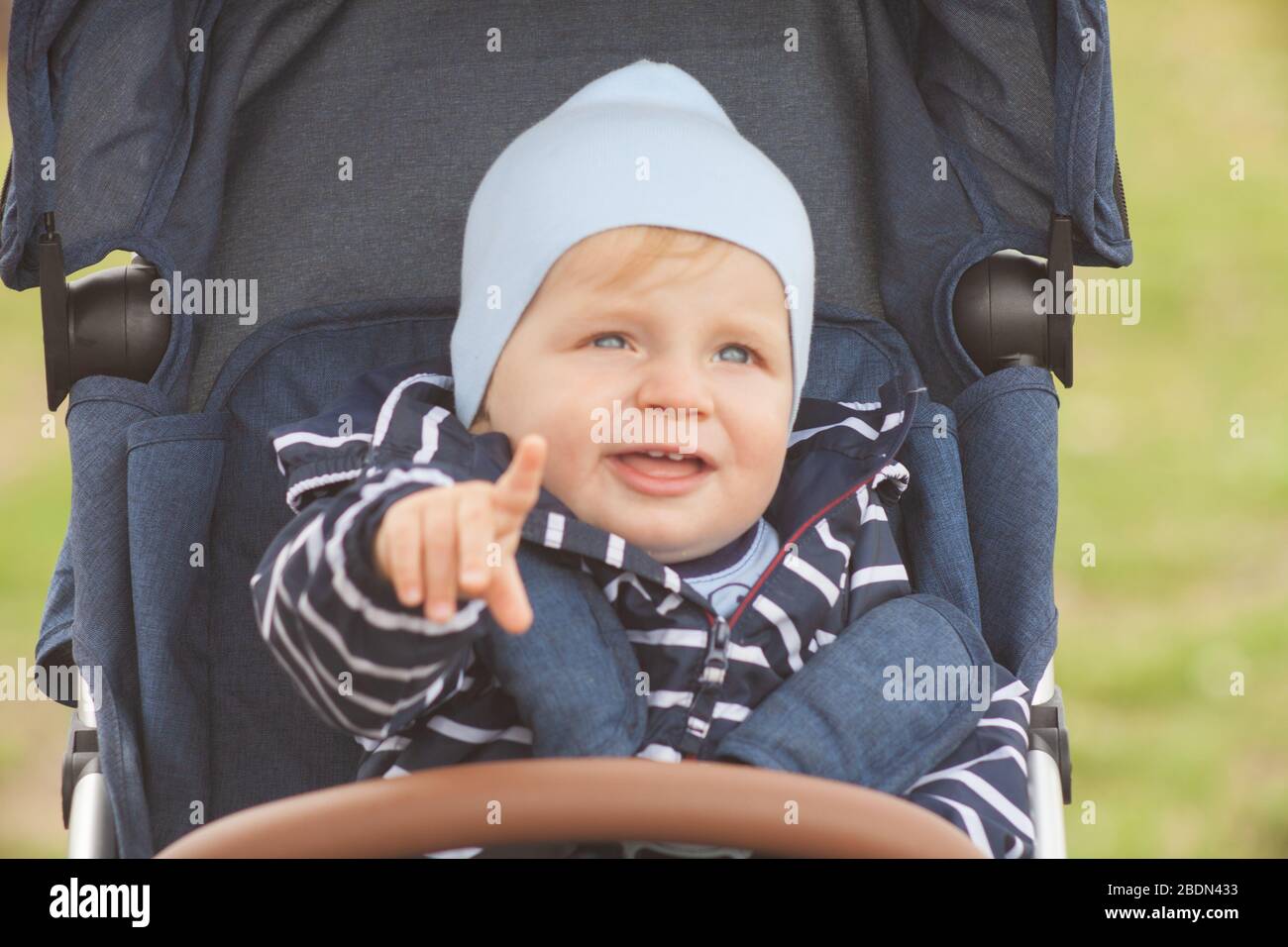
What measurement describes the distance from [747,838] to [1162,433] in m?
2.52

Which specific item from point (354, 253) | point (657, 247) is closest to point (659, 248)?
point (657, 247)

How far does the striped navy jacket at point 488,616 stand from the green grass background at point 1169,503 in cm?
108

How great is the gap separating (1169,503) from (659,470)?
2.02 m

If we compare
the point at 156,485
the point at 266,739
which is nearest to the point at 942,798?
the point at 266,739

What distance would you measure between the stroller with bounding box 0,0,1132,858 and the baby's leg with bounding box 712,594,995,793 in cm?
12

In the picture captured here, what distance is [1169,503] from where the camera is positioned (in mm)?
3318

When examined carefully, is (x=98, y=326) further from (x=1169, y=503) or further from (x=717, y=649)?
(x=1169, y=503)

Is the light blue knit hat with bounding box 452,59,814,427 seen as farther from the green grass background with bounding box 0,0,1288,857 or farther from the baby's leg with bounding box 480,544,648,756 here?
the green grass background with bounding box 0,0,1288,857

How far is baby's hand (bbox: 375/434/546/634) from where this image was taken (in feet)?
3.66

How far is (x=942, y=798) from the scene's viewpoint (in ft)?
4.83

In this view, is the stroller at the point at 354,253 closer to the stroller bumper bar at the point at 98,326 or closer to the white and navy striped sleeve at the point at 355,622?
the stroller bumper bar at the point at 98,326

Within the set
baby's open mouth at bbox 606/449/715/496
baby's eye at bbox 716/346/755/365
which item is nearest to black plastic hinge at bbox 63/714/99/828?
baby's open mouth at bbox 606/449/715/496

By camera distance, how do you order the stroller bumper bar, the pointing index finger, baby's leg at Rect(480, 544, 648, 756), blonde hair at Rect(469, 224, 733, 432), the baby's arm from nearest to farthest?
the pointing index finger → the baby's arm → baby's leg at Rect(480, 544, 648, 756) → blonde hair at Rect(469, 224, 733, 432) → the stroller bumper bar
